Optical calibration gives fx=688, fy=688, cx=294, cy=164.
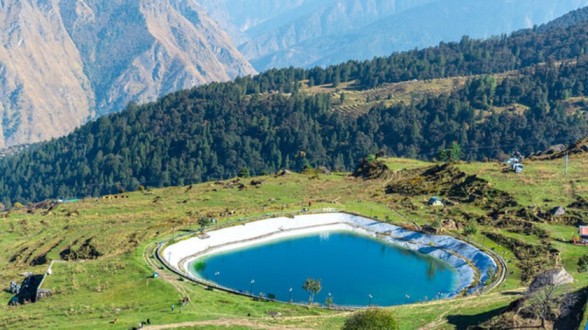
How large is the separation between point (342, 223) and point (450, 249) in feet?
82.7

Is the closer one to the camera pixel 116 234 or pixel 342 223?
pixel 116 234

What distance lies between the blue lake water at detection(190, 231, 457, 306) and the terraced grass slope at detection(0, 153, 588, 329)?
7600 mm

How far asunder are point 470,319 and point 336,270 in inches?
1384

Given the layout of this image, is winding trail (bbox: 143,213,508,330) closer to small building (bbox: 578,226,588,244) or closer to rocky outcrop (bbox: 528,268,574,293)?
rocky outcrop (bbox: 528,268,574,293)

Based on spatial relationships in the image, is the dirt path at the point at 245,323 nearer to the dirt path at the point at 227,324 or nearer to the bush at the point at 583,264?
the dirt path at the point at 227,324

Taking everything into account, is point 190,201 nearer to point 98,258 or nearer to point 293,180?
point 293,180

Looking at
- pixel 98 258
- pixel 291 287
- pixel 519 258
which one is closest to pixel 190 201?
pixel 98 258

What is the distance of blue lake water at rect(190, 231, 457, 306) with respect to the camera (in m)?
84.2

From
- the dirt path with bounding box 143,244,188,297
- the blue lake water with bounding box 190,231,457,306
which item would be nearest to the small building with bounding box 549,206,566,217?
the blue lake water with bounding box 190,231,457,306

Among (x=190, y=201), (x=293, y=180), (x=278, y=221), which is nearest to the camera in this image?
(x=278, y=221)

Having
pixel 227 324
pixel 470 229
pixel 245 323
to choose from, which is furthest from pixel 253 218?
pixel 227 324

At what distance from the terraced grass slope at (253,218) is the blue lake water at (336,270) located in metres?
7.60

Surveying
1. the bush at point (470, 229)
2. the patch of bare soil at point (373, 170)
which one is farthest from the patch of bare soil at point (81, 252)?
the patch of bare soil at point (373, 170)

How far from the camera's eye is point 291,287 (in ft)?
283
